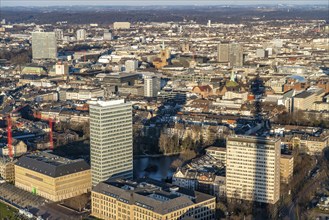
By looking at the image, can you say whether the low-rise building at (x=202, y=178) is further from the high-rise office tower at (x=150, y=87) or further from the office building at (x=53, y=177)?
the high-rise office tower at (x=150, y=87)

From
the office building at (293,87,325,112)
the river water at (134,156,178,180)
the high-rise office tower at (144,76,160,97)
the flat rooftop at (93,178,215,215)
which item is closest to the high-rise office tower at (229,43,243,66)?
the high-rise office tower at (144,76,160,97)

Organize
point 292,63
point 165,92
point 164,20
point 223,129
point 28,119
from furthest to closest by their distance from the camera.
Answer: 1. point 164,20
2. point 292,63
3. point 165,92
4. point 28,119
5. point 223,129

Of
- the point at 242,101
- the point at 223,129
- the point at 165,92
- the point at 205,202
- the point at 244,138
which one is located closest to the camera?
the point at 205,202

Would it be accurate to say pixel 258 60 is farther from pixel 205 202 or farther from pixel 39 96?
pixel 205 202

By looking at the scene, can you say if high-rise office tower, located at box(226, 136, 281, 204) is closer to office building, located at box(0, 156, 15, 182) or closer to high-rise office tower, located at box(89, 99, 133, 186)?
high-rise office tower, located at box(89, 99, 133, 186)

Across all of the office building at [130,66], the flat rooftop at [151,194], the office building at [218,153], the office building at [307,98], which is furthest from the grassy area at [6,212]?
the office building at [130,66]

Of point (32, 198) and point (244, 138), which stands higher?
point (244, 138)

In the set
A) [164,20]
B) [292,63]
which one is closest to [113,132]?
[292,63]
